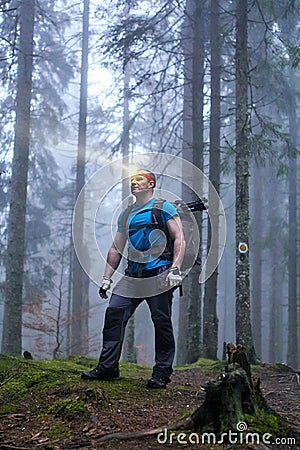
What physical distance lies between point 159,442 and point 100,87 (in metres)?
23.6

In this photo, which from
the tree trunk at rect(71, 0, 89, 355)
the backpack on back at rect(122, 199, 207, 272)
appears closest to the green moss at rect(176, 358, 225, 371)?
the backpack on back at rect(122, 199, 207, 272)

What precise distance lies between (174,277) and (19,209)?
325 inches

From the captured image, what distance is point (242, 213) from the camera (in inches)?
376

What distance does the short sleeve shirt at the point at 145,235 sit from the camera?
527 centimetres

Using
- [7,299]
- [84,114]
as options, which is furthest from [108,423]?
[84,114]

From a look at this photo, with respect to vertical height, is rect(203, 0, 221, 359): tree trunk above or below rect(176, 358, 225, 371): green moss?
above

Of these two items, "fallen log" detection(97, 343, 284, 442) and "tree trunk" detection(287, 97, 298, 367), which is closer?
"fallen log" detection(97, 343, 284, 442)

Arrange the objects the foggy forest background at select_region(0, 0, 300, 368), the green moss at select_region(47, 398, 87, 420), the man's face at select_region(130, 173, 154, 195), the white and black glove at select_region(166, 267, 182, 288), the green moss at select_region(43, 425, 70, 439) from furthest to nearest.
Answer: the foggy forest background at select_region(0, 0, 300, 368), the man's face at select_region(130, 173, 154, 195), the white and black glove at select_region(166, 267, 182, 288), the green moss at select_region(47, 398, 87, 420), the green moss at select_region(43, 425, 70, 439)

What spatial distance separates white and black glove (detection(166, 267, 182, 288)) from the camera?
16.0 feet

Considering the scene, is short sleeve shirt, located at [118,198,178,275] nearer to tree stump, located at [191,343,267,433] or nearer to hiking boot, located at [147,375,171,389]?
hiking boot, located at [147,375,171,389]

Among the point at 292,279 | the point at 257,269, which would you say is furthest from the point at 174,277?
the point at 257,269

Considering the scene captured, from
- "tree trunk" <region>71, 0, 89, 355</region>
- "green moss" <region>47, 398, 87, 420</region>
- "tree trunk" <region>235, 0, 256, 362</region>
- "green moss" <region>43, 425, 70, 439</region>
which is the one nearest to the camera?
"green moss" <region>43, 425, 70, 439</region>

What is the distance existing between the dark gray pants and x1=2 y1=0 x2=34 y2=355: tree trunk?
694 centimetres

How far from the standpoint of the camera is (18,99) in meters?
12.5
